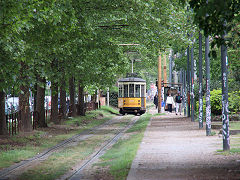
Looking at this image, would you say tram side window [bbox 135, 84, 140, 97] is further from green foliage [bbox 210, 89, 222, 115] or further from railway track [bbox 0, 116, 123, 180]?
railway track [bbox 0, 116, 123, 180]

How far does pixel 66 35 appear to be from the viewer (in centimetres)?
1995

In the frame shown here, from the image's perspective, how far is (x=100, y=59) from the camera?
2977 centimetres

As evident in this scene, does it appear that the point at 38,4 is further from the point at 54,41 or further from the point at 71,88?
the point at 71,88

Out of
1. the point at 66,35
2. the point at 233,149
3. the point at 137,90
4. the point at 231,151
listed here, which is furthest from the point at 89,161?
the point at 137,90

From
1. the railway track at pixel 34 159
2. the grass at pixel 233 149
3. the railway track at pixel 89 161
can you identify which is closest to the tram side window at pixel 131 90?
the railway track at pixel 34 159

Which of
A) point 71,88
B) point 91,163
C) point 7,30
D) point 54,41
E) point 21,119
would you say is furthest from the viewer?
point 71,88

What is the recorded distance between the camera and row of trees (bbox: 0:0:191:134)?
1485 cm

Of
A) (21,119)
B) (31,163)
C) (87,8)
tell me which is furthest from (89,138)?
(31,163)

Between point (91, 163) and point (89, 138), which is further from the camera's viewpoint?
point (89, 138)

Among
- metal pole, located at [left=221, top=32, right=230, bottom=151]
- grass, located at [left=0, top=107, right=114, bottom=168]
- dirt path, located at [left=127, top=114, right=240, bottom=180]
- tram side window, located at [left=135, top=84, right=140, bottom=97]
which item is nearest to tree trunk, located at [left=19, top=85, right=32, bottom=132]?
grass, located at [left=0, top=107, right=114, bottom=168]

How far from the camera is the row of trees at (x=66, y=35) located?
14848mm

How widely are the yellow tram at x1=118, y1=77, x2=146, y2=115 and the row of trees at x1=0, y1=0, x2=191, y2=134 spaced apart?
43.7ft

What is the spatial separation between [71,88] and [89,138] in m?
16.0

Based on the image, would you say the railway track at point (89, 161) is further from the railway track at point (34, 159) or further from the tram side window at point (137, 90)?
the tram side window at point (137, 90)
